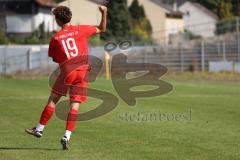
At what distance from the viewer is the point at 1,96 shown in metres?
21.0

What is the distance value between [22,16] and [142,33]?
14.4 meters

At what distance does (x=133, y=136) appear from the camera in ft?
36.6

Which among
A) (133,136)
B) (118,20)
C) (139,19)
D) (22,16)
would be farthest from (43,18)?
(133,136)

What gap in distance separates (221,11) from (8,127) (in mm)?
85532

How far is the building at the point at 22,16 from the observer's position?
215ft

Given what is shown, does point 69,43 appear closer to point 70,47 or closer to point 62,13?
point 70,47

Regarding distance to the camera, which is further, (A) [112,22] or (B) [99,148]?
(A) [112,22]

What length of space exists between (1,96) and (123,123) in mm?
8552

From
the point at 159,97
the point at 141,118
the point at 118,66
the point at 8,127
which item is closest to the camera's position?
the point at 8,127

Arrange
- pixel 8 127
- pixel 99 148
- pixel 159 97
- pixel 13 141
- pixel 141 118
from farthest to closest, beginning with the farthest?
pixel 159 97, pixel 141 118, pixel 8 127, pixel 13 141, pixel 99 148

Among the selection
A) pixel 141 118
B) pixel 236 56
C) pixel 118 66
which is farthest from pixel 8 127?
pixel 236 56

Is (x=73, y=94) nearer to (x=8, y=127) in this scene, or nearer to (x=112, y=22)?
(x=8, y=127)

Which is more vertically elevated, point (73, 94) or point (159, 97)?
point (73, 94)

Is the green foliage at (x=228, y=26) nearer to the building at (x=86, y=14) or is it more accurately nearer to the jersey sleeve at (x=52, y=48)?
the building at (x=86, y=14)
